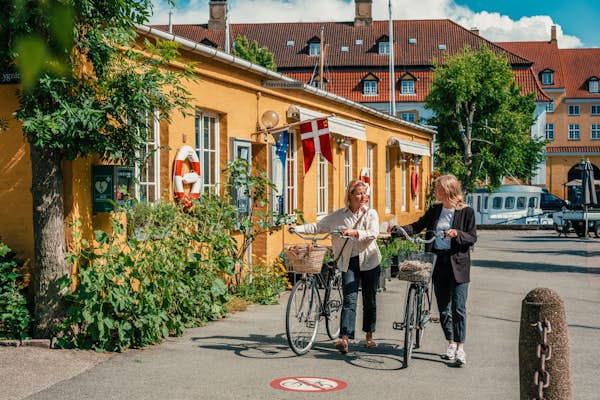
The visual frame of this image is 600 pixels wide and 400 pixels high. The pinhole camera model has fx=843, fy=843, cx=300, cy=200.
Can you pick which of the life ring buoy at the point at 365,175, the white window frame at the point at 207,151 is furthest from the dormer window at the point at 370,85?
the white window frame at the point at 207,151

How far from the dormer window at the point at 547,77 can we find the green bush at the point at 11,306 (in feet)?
263

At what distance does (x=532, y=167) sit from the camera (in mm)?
55562

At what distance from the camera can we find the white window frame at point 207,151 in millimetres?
12180

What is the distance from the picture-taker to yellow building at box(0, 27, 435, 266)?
860cm

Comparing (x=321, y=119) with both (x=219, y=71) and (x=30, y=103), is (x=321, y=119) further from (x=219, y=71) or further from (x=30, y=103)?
(x=30, y=103)

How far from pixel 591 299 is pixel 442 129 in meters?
31.4

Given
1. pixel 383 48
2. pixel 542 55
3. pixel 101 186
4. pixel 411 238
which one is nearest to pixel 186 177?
pixel 101 186

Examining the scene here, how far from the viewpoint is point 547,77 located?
8269 cm

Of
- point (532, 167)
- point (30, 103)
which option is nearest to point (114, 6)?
point (30, 103)

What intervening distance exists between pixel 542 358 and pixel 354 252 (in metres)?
3.80

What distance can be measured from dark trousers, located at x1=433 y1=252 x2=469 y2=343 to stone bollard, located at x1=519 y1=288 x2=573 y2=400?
2.99m

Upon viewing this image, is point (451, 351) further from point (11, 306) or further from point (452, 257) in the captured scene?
point (11, 306)

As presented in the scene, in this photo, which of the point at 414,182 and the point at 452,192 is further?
the point at 414,182

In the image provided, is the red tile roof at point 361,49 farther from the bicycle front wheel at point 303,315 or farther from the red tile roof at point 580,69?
the bicycle front wheel at point 303,315
